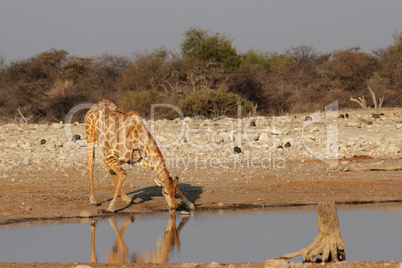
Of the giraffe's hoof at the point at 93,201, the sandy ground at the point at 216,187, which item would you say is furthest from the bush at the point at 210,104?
the giraffe's hoof at the point at 93,201

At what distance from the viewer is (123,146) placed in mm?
10203

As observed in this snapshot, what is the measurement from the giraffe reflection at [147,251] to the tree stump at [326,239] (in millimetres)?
1559

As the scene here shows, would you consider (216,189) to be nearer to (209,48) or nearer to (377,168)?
(377,168)

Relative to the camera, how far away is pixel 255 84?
103ft

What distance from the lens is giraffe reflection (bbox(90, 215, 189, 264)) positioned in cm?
711

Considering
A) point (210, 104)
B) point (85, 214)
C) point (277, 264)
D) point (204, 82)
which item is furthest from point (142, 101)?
point (277, 264)

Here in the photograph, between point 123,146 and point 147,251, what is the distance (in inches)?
118

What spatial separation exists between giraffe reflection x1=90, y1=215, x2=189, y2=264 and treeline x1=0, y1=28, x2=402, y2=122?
15.0 metres

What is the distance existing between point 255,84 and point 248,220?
2228 cm

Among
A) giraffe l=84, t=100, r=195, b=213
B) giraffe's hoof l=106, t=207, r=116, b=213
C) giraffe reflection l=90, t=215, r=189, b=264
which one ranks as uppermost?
giraffe l=84, t=100, r=195, b=213

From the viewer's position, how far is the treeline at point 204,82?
26.9 metres

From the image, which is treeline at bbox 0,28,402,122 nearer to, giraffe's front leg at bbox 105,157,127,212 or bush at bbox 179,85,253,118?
bush at bbox 179,85,253,118

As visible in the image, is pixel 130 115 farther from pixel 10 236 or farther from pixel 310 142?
pixel 310 142

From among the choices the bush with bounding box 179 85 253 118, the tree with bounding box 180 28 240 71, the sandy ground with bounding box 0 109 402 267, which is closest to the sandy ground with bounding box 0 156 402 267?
the sandy ground with bounding box 0 109 402 267
